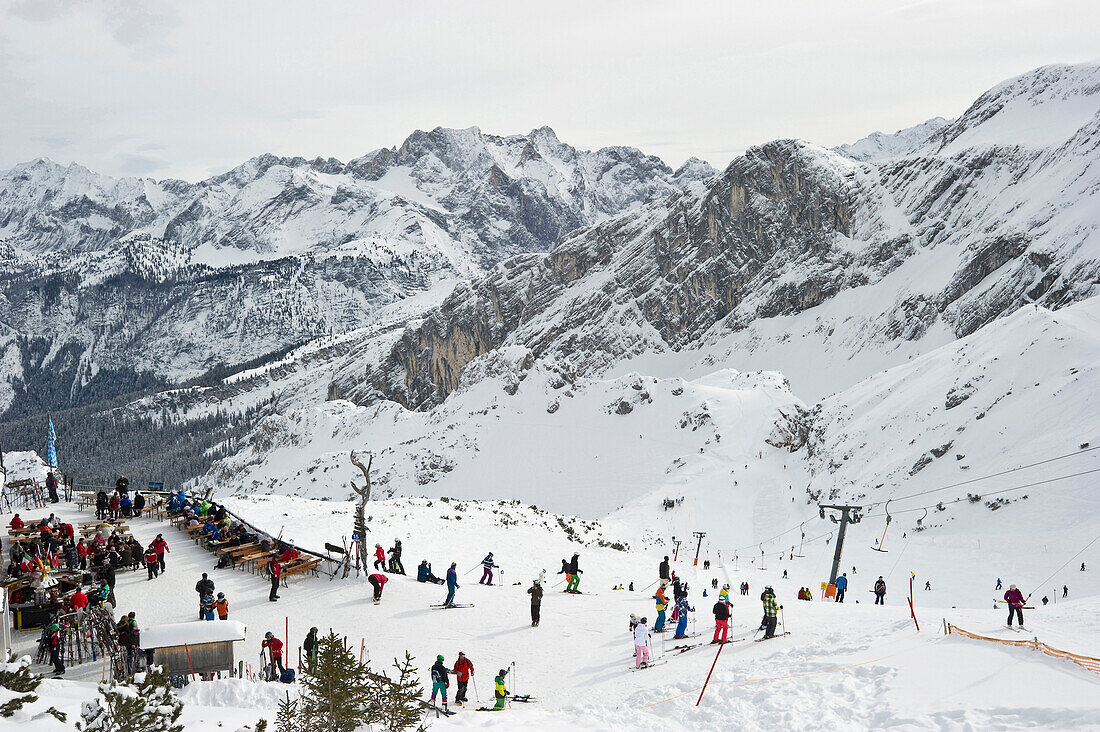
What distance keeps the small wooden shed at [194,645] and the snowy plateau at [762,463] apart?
1501 mm

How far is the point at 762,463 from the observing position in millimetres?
61969

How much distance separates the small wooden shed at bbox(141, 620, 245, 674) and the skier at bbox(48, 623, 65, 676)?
9.09 ft

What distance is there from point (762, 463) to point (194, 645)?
175 ft

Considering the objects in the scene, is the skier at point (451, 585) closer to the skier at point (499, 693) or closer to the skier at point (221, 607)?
the skier at point (221, 607)

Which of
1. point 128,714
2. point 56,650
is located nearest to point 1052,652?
point 128,714

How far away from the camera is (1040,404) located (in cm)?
4219

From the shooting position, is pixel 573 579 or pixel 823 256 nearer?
pixel 573 579

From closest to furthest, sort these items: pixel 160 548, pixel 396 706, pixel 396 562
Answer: pixel 396 706, pixel 160 548, pixel 396 562

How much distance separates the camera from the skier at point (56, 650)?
52.6 ft

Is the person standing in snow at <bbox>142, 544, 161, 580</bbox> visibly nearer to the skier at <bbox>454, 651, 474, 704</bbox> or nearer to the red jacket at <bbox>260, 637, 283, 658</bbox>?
the red jacket at <bbox>260, 637, 283, 658</bbox>

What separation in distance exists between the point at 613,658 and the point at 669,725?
436 centimetres

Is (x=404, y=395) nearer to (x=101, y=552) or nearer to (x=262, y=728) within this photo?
(x=101, y=552)

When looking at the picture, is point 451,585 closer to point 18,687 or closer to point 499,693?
point 499,693

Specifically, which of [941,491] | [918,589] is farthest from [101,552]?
[941,491]
